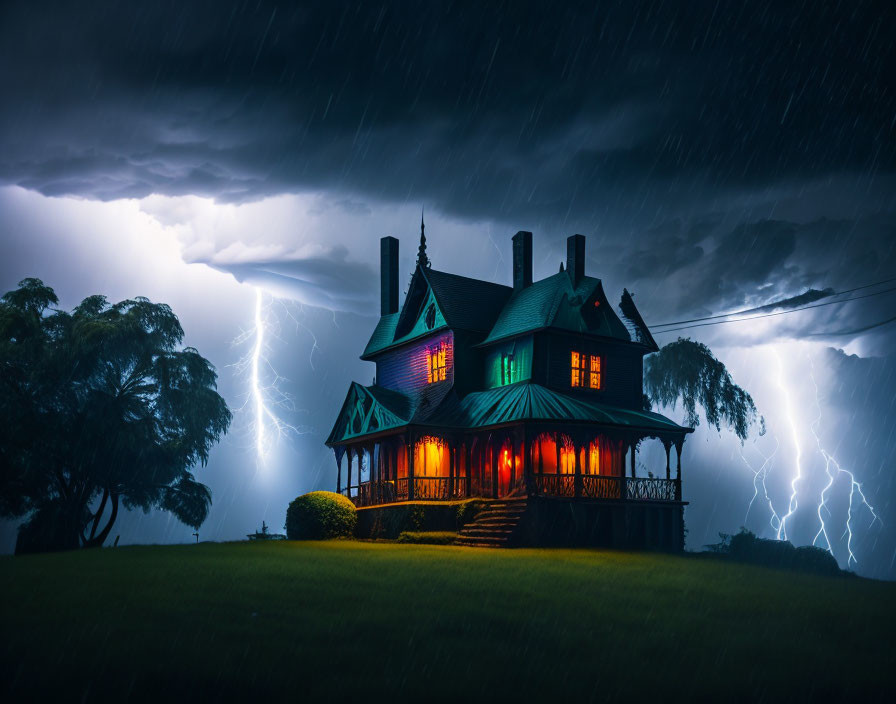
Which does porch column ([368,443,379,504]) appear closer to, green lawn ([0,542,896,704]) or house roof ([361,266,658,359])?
house roof ([361,266,658,359])

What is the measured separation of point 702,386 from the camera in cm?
4869

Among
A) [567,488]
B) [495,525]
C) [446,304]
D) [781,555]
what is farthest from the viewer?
[446,304]

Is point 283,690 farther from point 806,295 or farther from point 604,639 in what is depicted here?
point 806,295

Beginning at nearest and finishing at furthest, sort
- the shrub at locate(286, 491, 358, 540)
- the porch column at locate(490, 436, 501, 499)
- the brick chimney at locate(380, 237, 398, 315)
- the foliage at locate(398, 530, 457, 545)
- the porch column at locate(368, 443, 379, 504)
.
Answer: the foliage at locate(398, 530, 457, 545) → the shrub at locate(286, 491, 358, 540) → the porch column at locate(490, 436, 501, 499) → the porch column at locate(368, 443, 379, 504) → the brick chimney at locate(380, 237, 398, 315)

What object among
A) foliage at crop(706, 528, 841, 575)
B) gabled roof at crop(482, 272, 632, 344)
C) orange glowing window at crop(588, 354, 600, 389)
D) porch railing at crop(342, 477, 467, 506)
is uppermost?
gabled roof at crop(482, 272, 632, 344)

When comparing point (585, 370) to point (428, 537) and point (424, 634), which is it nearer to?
point (428, 537)

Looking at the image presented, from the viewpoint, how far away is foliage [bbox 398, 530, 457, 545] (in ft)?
97.6

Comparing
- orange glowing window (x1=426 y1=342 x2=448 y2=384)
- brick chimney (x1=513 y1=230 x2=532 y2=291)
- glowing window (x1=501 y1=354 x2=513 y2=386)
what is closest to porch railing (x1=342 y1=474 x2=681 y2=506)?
glowing window (x1=501 y1=354 x2=513 y2=386)

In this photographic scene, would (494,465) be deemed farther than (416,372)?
No

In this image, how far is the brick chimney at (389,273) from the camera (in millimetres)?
44875

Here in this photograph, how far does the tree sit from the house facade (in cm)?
730

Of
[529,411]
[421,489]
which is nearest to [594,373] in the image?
[529,411]

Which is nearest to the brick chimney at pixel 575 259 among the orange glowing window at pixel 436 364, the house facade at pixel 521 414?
the house facade at pixel 521 414

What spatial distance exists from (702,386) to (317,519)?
1026 inches
